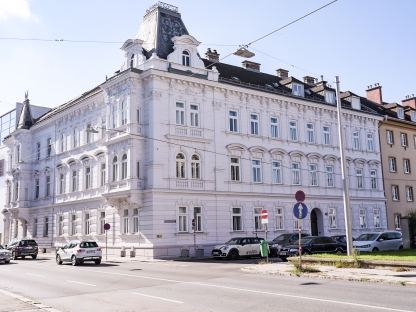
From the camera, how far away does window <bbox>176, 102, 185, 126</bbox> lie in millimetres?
34156

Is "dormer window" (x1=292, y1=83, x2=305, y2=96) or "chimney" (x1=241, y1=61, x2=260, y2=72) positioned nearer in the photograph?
"dormer window" (x1=292, y1=83, x2=305, y2=96)

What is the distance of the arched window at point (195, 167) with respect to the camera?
113ft

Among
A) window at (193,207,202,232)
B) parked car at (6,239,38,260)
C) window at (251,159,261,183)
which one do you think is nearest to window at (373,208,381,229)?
window at (251,159,261,183)

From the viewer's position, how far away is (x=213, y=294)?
13195 mm

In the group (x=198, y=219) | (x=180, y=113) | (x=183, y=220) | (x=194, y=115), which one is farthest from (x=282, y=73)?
(x=183, y=220)

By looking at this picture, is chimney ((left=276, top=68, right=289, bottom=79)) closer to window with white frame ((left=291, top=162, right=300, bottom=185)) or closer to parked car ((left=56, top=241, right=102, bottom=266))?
window with white frame ((left=291, top=162, right=300, bottom=185))

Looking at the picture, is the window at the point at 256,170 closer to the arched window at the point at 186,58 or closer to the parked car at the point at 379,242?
the arched window at the point at 186,58

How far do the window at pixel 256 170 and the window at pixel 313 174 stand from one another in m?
6.08

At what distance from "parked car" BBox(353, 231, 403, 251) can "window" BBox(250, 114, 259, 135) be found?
12338 mm

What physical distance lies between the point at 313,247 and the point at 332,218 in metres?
13.3

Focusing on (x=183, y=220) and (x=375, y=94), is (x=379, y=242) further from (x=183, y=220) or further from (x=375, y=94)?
(x=375, y=94)

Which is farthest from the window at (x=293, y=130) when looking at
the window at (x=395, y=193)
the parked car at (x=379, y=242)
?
the window at (x=395, y=193)

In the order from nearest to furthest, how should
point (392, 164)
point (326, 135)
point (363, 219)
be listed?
point (326, 135) < point (363, 219) < point (392, 164)

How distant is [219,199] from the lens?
34.9m
